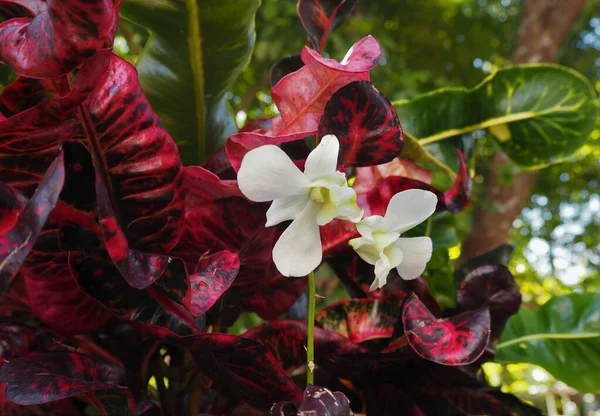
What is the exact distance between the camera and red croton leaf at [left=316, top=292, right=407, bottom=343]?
1.11 feet

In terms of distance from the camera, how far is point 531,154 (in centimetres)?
50

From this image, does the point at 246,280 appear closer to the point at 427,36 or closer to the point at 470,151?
the point at 470,151

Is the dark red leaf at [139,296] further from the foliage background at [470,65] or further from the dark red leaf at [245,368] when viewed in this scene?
the foliage background at [470,65]

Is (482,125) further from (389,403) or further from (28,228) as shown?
(28,228)

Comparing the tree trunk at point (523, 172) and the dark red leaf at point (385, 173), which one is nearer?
the dark red leaf at point (385, 173)

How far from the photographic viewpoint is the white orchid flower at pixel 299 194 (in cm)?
23

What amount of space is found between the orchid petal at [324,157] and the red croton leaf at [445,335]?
0.09 metres

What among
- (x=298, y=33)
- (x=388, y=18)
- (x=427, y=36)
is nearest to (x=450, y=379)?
(x=298, y=33)

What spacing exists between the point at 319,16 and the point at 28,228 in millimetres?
223

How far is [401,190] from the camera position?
12.2 inches

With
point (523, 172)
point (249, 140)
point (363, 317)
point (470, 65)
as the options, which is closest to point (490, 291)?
point (363, 317)

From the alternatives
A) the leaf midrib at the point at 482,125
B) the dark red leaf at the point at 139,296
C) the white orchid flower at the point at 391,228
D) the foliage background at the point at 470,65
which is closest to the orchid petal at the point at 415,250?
the white orchid flower at the point at 391,228

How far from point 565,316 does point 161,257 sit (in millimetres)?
388

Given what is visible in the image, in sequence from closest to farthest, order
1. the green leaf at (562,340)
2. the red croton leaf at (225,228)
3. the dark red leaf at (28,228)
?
the dark red leaf at (28,228) < the red croton leaf at (225,228) < the green leaf at (562,340)
